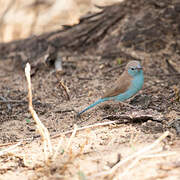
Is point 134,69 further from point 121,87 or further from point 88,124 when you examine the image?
point 88,124

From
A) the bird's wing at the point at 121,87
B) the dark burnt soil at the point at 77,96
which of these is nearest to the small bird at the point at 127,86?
the bird's wing at the point at 121,87

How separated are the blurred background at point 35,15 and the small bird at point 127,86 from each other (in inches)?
198

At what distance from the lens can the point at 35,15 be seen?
405 inches

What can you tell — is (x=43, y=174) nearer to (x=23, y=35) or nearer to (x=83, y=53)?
(x=83, y=53)

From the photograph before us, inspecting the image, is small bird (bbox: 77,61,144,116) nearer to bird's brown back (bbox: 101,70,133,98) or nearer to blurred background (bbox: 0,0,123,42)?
bird's brown back (bbox: 101,70,133,98)

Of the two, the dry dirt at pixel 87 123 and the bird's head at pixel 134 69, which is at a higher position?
the bird's head at pixel 134 69

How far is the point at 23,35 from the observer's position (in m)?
9.80

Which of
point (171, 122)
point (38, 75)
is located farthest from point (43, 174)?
point (38, 75)

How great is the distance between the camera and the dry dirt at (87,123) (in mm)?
2762

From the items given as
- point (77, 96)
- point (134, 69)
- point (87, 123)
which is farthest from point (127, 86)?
point (87, 123)

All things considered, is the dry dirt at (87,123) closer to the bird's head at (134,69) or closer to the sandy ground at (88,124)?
the sandy ground at (88,124)

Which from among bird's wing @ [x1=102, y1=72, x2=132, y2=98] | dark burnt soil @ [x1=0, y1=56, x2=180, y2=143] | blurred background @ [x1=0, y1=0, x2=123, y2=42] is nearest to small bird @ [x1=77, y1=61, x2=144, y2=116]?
bird's wing @ [x1=102, y1=72, x2=132, y2=98]

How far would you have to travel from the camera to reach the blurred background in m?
9.87

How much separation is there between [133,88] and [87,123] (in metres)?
1.11
